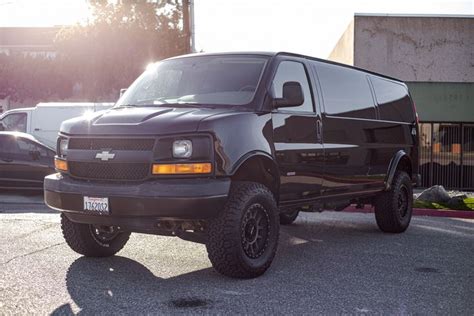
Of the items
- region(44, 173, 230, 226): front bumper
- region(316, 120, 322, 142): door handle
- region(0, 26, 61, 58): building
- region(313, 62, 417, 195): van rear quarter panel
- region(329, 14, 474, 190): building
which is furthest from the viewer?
region(0, 26, 61, 58): building

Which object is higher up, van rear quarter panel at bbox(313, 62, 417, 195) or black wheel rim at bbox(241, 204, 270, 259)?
van rear quarter panel at bbox(313, 62, 417, 195)

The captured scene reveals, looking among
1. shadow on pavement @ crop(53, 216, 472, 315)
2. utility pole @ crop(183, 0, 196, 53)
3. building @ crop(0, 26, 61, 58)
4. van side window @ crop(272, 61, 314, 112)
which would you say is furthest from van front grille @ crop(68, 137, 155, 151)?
building @ crop(0, 26, 61, 58)

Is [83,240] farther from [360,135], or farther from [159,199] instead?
[360,135]

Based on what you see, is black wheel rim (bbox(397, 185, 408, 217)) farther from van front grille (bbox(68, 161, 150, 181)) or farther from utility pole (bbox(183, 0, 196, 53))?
utility pole (bbox(183, 0, 196, 53))

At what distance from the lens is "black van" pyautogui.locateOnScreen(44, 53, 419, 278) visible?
5.41 metres

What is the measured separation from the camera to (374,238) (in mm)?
8562

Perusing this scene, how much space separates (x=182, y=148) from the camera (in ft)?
17.8

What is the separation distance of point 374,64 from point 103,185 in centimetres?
1827

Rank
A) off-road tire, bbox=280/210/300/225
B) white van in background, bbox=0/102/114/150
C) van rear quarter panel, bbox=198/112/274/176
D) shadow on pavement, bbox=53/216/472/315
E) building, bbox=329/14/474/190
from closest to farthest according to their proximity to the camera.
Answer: shadow on pavement, bbox=53/216/472/315 → van rear quarter panel, bbox=198/112/274/176 → off-road tire, bbox=280/210/300/225 → white van in background, bbox=0/102/114/150 → building, bbox=329/14/474/190

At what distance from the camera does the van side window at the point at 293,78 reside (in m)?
6.48

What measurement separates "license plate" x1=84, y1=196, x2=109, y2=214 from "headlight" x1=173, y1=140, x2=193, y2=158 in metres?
0.70

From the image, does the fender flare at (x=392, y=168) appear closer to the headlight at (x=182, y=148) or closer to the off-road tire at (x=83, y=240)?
the off-road tire at (x=83, y=240)

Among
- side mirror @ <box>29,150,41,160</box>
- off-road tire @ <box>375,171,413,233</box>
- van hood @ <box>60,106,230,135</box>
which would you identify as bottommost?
off-road tire @ <box>375,171,413,233</box>

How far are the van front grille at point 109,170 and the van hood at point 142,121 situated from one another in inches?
10.5
